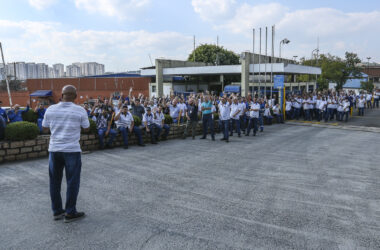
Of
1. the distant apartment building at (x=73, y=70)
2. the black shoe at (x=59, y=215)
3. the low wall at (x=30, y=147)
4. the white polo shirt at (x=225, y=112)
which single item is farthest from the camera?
the distant apartment building at (x=73, y=70)

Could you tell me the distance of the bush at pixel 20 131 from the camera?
8.16 m

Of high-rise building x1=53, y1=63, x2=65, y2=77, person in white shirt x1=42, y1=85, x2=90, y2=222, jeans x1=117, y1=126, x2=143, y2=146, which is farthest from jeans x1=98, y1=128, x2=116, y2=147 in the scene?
high-rise building x1=53, y1=63, x2=65, y2=77

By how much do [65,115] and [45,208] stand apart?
1.65 metres

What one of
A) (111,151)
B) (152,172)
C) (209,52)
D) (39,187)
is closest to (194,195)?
(152,172)

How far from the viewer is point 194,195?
5547mm

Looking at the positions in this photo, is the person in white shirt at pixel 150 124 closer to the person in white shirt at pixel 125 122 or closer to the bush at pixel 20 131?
the person in white shirt at pixel 125 122

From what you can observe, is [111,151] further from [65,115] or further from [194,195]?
[65,115]

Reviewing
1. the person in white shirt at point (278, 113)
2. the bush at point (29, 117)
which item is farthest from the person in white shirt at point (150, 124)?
the person in white shirt at point (278, 113)

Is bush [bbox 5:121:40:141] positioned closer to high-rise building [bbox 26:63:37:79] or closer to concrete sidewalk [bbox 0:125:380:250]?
concrete sidewalk [bbox 0:125:380:250]

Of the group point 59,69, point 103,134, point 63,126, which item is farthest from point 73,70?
point 63,126

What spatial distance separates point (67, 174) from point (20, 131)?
4.90 metres

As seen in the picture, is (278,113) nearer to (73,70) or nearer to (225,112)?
(225,112)

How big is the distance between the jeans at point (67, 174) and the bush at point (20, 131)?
184 inches

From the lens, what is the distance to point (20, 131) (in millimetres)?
8273
